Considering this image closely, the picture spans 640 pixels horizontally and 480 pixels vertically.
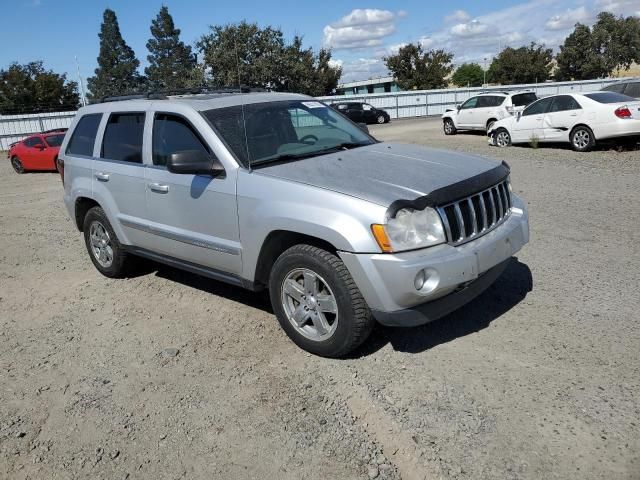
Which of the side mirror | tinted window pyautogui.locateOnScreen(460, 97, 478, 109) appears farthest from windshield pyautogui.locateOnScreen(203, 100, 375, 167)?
tinted window pyautogui.locateOnScreen(460, 97, 478, 109)

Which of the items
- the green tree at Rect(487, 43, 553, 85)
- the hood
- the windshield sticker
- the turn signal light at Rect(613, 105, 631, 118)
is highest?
the green tree at Rect(487, 43, 553, 85)

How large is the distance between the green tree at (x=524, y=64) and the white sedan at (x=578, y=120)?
187ft

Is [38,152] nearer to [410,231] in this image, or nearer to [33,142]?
[33,142]

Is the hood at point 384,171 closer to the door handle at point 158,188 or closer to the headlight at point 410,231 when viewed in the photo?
the headlight at point 410,231

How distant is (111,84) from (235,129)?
3072 inches

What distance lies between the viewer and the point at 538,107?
48.5ft

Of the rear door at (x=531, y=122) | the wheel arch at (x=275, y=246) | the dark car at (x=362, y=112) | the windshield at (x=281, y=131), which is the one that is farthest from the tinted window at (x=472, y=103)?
the wheel arch at (x=275, y=246)

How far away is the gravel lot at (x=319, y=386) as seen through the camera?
2881 mm

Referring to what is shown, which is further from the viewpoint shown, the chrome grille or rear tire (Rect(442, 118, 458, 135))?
rear tire (Rect(442, 118, 458, 135))

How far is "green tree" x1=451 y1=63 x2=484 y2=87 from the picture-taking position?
9256cm

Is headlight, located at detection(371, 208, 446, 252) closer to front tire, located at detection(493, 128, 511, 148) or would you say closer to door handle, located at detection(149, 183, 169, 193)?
door handle, located at detection(149, 183, 169, 193)

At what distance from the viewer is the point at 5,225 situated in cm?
968

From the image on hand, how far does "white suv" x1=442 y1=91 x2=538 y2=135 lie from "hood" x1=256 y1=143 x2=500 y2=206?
16.6 meters

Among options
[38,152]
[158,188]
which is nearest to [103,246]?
[158,188]
